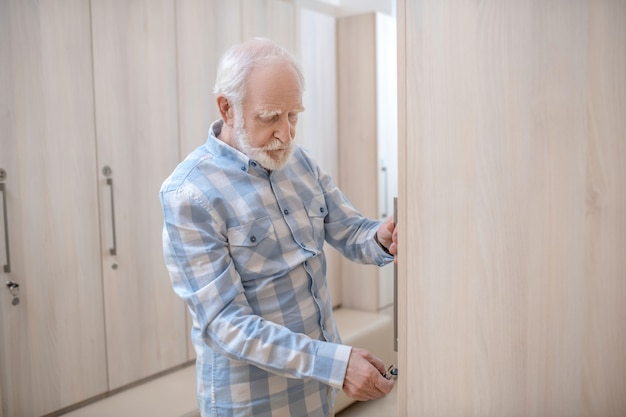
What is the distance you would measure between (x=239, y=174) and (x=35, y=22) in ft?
3.45

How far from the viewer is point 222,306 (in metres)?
1.26

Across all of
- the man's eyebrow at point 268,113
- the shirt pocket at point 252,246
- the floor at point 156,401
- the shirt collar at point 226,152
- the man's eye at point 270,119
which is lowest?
the floor at point 156,401

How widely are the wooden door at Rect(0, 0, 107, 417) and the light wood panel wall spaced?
4.63 ft

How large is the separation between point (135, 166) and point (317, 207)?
3.40 feet

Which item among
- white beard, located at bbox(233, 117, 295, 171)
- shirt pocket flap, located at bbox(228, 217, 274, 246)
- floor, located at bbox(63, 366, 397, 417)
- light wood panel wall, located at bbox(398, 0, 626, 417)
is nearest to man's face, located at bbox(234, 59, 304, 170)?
white beard, located at bbox(233, 117, 295, 171)

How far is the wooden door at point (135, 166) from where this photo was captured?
2.21 metres

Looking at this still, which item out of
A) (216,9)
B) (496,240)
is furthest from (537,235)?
(216,9)

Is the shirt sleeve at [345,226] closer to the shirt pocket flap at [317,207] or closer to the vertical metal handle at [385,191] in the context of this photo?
the shirt pocket flap at [317,207]

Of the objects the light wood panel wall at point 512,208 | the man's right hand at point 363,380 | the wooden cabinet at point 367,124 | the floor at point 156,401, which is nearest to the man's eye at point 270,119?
the light wood panel wall at point 512,208

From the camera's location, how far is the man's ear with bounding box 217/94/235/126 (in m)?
1.42

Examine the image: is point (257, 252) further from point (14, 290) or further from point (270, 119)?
point (14, 290)

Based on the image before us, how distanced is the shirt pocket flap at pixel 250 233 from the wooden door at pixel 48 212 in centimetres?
98

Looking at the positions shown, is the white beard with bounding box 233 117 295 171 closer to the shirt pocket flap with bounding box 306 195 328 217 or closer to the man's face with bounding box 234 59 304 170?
the man's face with bounding box 234 59 304 170

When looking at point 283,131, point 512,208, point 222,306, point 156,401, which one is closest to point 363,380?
point 222,306
